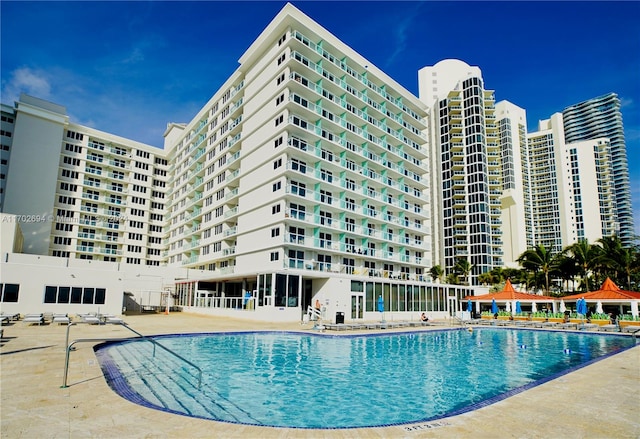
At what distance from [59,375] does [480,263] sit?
241 feet

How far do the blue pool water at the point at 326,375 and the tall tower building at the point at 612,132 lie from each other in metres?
118

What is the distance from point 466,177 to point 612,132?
88.2 metres

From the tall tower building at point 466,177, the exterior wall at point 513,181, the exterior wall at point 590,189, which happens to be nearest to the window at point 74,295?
the tall tower building at point 466,177

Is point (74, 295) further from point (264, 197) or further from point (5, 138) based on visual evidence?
point (5, 138)

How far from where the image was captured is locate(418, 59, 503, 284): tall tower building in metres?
74.2

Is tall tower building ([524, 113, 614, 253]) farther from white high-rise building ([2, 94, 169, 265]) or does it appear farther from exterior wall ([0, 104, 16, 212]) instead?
exterior wall ([0, 104, 16, 212])

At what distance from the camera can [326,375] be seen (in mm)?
11742

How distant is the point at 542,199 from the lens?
338 ft

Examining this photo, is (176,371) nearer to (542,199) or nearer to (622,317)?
(622,317)

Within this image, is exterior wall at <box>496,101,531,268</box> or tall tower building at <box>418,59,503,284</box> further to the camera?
exterior wall at <box>496,101,531,268</box>

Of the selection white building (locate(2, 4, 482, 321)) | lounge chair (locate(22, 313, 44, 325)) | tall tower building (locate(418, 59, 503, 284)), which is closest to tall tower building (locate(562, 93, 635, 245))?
tall tower building (locate(418, 59, 503, 284))

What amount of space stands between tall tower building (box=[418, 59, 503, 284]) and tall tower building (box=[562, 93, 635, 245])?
5711cm

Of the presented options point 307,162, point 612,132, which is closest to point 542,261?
point 307,162

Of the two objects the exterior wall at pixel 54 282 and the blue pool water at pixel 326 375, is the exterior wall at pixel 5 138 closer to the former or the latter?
the exterior wall at pixel 54 282
